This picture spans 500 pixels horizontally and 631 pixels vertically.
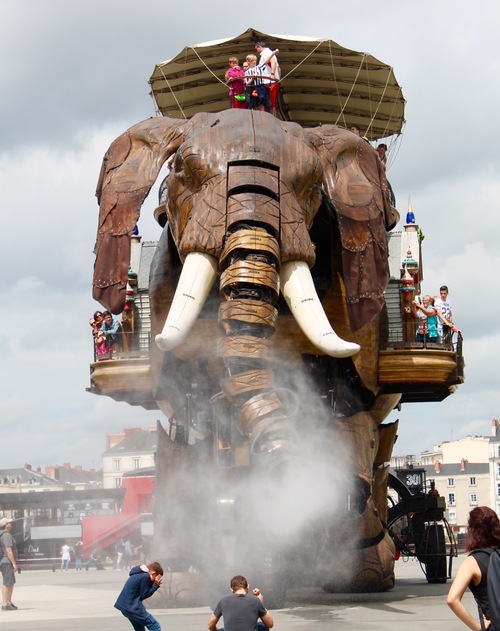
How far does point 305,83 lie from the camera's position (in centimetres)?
1977

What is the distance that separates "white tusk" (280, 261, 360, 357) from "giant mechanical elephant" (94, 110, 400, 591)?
0.04 feet

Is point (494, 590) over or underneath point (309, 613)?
over

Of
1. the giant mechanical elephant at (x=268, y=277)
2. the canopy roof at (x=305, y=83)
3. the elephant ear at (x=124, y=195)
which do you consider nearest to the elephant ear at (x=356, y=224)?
the giant mechanical elephant at (x=268, y=277)

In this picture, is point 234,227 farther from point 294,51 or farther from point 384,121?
point 384,121

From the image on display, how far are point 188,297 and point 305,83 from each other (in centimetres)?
928

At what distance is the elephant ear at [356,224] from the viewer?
1291 cm

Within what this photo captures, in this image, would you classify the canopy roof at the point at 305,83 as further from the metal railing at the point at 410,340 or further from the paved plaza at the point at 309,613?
the paved plaza at the point at 309,613

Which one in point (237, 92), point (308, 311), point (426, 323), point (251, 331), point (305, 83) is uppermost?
point (305, 83)

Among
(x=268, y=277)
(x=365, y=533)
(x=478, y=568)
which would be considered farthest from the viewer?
(x=365, y=533)

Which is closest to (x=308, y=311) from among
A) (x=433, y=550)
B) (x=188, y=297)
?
(x=188, y=297)

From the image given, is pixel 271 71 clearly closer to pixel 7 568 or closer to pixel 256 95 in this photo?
pixel 256 95

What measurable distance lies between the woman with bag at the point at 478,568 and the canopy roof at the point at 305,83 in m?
12.7

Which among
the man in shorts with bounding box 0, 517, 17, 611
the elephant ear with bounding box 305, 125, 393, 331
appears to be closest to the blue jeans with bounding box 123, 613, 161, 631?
the elephant ear with bounding box 305, 125, 393, 331

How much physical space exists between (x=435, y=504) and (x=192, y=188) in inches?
317
